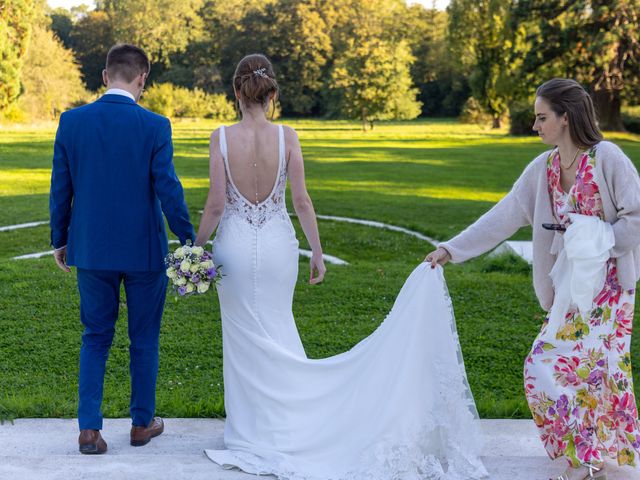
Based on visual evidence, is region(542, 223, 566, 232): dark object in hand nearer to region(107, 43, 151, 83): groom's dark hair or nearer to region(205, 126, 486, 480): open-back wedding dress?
region(205, 126, 486, 480): open-back wedding dress

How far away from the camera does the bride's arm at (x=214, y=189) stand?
14.1ft

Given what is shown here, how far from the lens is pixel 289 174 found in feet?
14.5

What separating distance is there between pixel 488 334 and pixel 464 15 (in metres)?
46.3

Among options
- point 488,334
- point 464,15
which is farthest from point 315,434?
point 464,15

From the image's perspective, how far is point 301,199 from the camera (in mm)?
4535

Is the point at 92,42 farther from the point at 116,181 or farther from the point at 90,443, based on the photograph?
the point at 90,443

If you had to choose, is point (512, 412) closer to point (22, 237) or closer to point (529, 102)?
point (22, 237)

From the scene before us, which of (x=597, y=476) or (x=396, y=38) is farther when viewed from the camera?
(x=396, y=38)

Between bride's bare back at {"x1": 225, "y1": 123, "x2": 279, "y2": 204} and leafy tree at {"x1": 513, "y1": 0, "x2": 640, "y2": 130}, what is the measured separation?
31.5 m

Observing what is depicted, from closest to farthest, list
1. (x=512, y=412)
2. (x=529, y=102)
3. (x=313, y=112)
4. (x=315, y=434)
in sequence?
(x=315, y=434), (x=512, y=412), (x=529, y=102), (x=313, y=112)

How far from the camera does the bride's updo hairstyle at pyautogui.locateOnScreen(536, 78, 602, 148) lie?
150 inches

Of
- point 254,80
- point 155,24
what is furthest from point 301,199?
point 155,24

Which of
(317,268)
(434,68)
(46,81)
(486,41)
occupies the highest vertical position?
(434,68)

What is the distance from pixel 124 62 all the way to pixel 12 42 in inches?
1574
